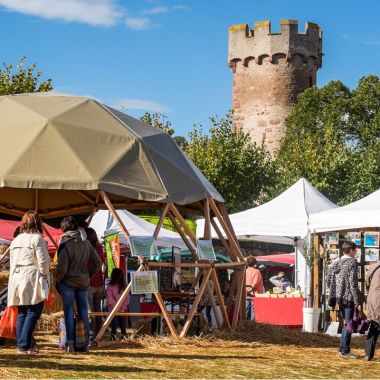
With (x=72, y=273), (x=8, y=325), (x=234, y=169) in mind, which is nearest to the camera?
(x=72, y=273)

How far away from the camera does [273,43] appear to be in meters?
60.8

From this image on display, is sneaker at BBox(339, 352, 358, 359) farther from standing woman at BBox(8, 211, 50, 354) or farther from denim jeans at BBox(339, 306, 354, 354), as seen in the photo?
standing woman at BBox(8, 211, 50, 354)

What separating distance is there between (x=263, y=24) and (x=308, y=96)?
693 cm

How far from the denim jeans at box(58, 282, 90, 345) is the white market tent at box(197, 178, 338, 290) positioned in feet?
27.2

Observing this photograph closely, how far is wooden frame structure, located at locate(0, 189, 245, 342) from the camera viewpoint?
14891mm

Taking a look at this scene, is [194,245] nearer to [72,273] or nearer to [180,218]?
[180,218]

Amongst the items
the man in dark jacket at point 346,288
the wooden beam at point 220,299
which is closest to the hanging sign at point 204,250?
the wooden beam at point 220,299

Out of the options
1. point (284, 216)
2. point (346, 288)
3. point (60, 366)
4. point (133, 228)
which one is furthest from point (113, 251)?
point (133, 228)

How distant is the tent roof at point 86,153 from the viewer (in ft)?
48.3

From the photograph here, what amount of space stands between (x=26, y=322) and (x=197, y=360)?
2131 millimetres

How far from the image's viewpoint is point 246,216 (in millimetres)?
22469

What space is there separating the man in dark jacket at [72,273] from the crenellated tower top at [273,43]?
1945 inches

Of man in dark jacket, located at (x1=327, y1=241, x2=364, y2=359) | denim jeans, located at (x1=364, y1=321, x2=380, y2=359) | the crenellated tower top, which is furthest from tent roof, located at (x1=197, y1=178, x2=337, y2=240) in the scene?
the crenellated tower top

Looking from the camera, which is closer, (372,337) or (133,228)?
(372,337)
